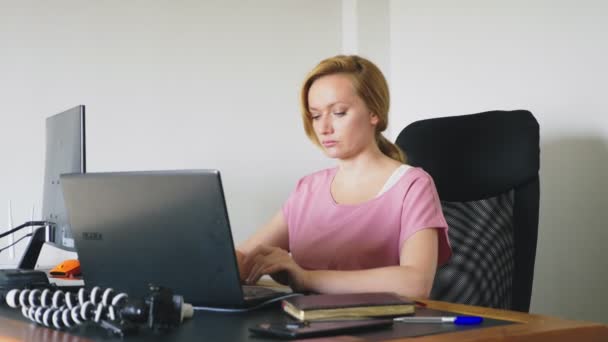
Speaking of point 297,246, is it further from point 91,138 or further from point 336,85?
point 91,138

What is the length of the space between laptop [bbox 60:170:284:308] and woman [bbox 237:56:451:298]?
0.33 meters

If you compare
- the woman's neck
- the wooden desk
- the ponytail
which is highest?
the ponytail

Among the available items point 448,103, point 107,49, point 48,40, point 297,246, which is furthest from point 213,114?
point 297,246

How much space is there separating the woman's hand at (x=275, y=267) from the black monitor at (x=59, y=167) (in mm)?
532

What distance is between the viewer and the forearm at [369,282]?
1.45 meters

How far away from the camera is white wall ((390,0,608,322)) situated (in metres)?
2.22

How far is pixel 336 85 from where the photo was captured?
1792mm

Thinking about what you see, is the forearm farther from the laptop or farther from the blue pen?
the blue pen

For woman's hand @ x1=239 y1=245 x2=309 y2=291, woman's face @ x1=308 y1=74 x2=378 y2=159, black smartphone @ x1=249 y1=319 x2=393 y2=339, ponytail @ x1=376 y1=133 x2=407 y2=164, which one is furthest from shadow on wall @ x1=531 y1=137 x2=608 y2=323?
black smartphone @ x1=249 y1=319 x2=393 y2=339

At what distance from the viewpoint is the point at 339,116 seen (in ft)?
5.83

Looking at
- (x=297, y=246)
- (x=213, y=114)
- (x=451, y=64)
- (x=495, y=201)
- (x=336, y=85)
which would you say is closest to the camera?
(x=336, y=85)

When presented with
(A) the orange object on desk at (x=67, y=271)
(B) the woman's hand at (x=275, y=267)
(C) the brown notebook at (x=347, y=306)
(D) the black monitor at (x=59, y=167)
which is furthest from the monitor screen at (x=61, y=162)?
(C) the brown notebook at (x=347, y=306)

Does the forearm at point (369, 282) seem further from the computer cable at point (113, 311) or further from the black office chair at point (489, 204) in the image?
the black office chair at point (489, 204)

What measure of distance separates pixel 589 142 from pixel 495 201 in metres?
0.41
